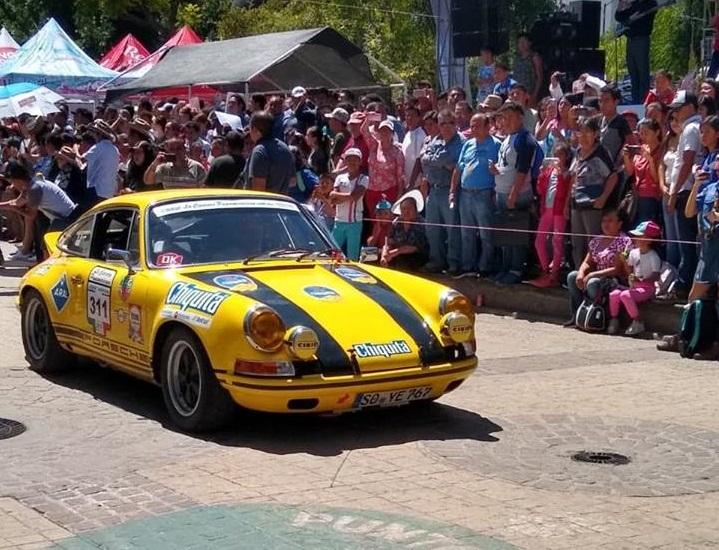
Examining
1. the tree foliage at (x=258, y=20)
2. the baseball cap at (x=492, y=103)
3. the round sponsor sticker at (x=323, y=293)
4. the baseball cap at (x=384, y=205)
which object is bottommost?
the baseball cap at (x=384, y=205)

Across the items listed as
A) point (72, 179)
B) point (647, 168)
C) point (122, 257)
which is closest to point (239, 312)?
point (122, 257)

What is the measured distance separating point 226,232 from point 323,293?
1.06 meters

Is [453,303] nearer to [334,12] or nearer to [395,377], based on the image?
[395,377]

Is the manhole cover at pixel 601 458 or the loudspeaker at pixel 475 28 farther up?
the loudspeaker at pixel 475 28

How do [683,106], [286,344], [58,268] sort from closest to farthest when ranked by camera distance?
[286,344], [58,268], [683,106]

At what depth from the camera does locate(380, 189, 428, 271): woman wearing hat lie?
575 inches

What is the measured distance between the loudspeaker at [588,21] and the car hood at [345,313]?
37.7 feet

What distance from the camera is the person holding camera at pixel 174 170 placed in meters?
14.8

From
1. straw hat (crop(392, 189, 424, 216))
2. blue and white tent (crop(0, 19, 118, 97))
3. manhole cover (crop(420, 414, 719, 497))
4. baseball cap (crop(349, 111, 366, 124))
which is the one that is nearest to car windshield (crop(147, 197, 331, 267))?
manhole cover (crop(420, 414, 719, 497))

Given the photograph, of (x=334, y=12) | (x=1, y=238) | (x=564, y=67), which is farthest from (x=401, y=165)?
(x=334, y=12)

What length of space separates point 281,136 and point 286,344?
10561 millimetres

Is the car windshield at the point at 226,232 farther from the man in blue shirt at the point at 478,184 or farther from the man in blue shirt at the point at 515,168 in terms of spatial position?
the man in blue shirt at the point at 478,184

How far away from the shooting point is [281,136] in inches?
704

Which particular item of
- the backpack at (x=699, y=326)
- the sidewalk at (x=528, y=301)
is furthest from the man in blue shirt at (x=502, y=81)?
the backpack at (x=699, y=326)
